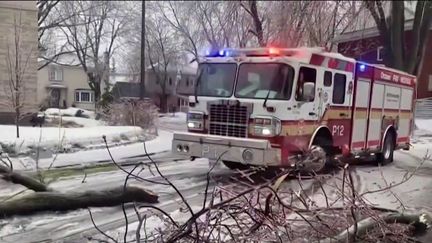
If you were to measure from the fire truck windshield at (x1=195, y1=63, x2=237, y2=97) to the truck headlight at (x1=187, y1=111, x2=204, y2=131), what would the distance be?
16.0 inches

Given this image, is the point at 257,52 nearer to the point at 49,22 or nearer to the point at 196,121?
the point at 196,121

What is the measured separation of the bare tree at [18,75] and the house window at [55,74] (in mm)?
45081

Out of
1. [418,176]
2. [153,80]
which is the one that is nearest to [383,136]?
[418,176]

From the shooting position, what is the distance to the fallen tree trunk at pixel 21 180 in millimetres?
7184

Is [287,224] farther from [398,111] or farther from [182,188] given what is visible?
[398,111]

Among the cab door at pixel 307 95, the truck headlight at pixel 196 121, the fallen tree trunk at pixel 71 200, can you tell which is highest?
the cab door at pixel 307 95

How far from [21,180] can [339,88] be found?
6.94 meters

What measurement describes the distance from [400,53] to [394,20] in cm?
141

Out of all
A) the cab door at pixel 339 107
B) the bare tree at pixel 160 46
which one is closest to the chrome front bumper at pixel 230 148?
the cab door at pixel 339 107

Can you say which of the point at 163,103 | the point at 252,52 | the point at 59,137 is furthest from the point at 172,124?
the point at 163,103

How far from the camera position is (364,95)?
12.8 meters

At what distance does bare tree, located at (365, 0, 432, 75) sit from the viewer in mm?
23234

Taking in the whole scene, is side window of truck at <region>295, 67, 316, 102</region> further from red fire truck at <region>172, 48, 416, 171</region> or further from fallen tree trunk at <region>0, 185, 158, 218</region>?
fallen tree trunk at <region>0, 185, 158, 218</region>

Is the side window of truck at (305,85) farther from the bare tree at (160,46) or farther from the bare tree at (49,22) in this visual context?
the bare tree at (160,46)
